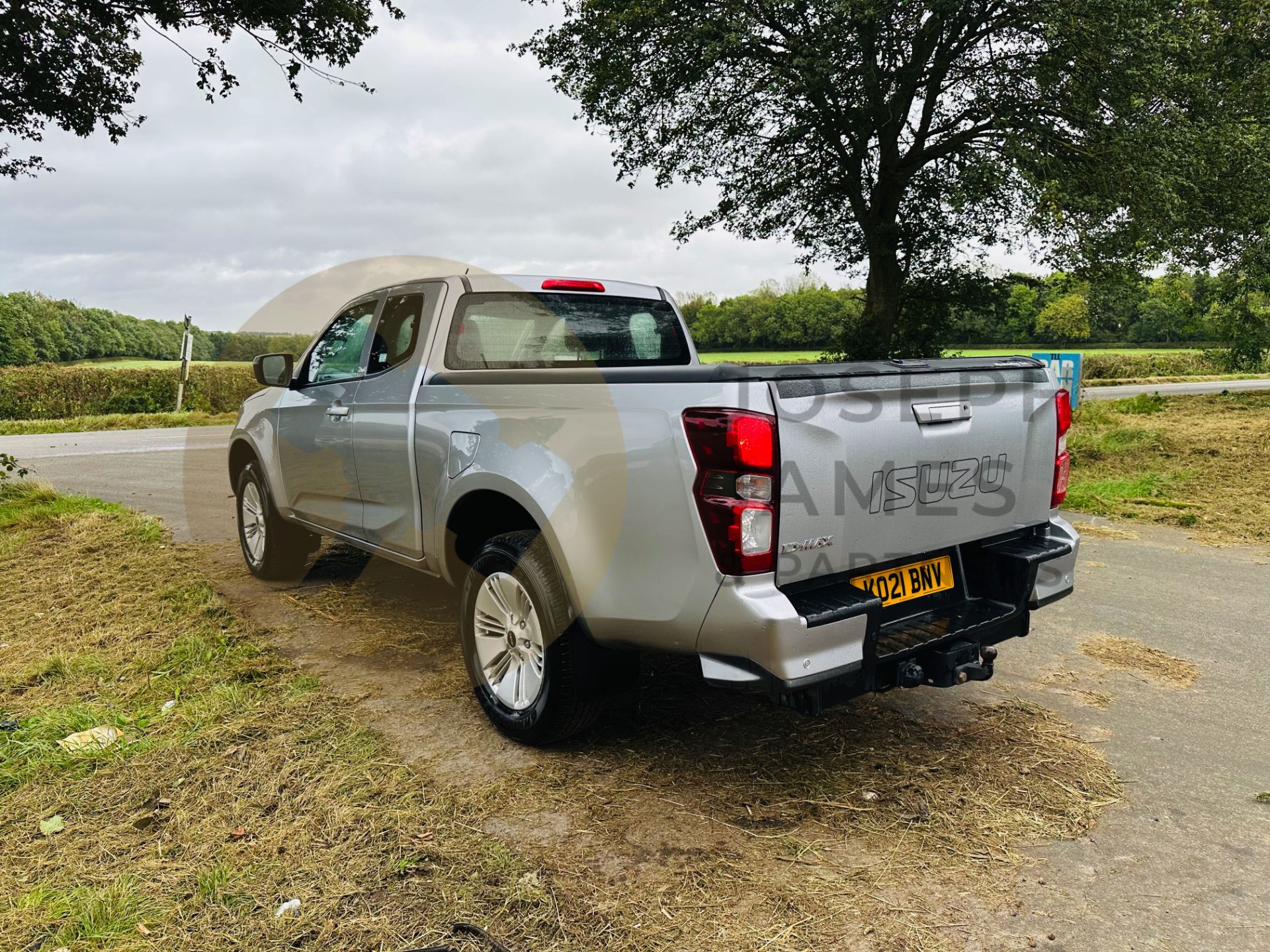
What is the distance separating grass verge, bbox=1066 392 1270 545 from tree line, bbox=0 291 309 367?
2973 cm

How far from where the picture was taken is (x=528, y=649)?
3.47 m

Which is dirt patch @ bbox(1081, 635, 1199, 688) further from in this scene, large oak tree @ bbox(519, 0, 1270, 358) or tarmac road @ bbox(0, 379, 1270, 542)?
large oak tree @ bbox(519, 0, 1270, 358)

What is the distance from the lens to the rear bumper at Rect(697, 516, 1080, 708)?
264 cm

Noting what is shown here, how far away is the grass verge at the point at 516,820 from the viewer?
2420 mm

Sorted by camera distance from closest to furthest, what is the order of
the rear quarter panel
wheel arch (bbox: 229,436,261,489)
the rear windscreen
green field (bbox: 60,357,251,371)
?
the rear quarter panel < the rear windscreen < wheel arch (bbox: 229,436,261,489) < green field (bbox: 60,357,251,371)

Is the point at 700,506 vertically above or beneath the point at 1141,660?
above

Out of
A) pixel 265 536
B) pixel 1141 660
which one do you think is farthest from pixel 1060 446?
pixel 265 536

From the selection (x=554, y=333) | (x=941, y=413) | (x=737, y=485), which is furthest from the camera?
(x=554, y=333)

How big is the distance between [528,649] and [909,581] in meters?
1.53

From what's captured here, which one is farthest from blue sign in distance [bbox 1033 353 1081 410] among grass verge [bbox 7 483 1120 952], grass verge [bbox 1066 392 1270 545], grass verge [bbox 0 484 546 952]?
grass verge [bbox 0 484 546 952]

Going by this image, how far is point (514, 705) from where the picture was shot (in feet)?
11.5

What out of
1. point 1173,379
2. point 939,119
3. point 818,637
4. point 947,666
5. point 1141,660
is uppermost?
point 939,119

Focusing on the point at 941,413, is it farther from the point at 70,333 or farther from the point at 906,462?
the point at 70,333

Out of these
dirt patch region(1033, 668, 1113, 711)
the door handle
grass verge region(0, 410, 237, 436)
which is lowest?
dirt patch region(1033, 668, 1113, 711)
